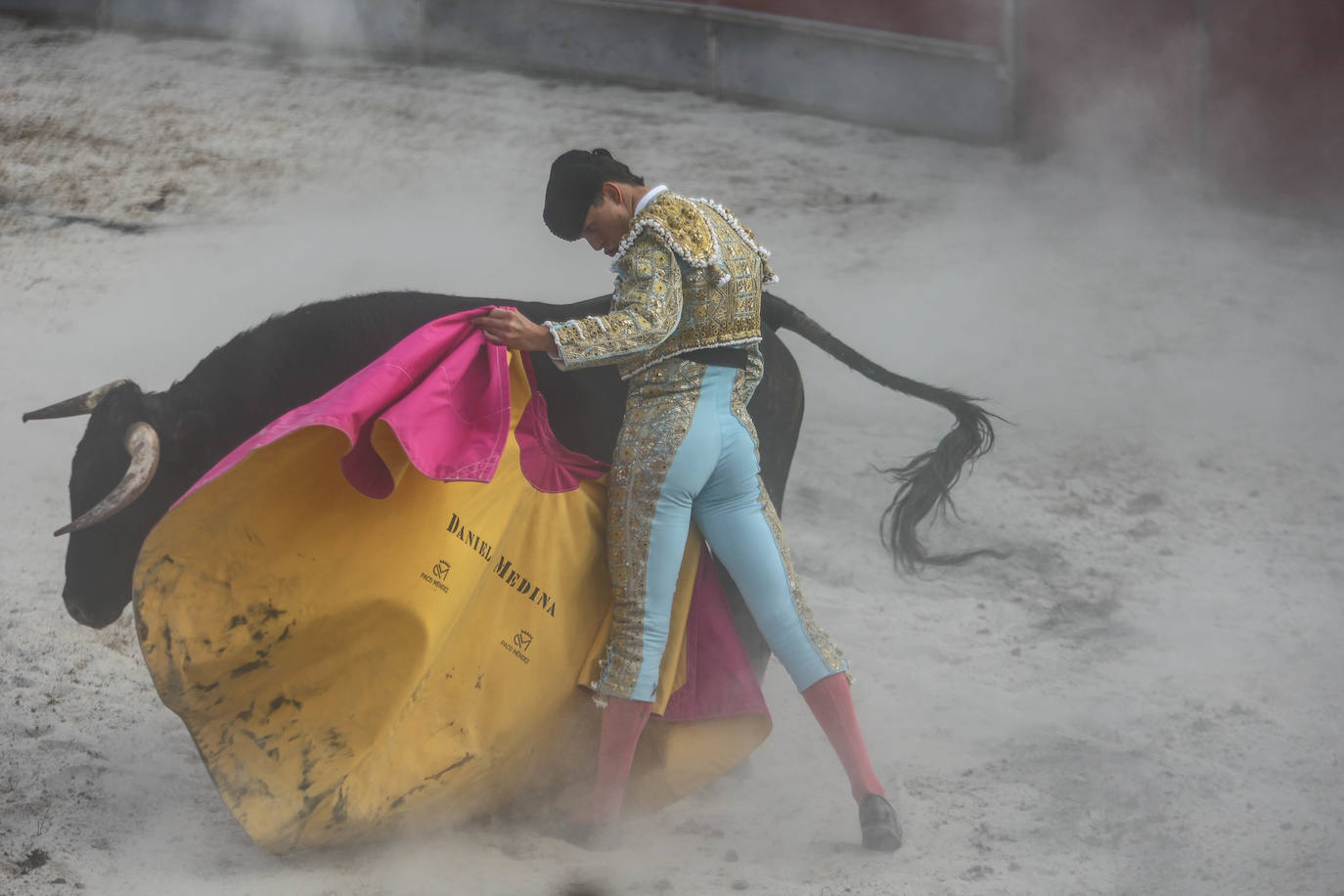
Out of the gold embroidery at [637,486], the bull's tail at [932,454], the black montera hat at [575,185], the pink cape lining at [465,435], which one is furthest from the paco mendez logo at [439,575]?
the bull's tail at [932,454]

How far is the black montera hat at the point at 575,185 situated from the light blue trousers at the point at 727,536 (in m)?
0.38

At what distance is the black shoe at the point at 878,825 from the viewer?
8.79ft

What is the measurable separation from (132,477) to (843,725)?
1.48 metres

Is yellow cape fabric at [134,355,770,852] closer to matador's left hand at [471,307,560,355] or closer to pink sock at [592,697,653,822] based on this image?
pink sock at [592,697,653,822]

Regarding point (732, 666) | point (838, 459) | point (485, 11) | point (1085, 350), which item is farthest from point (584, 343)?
point (485, 11)

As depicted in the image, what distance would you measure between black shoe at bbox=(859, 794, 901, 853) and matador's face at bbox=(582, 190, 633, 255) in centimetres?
120

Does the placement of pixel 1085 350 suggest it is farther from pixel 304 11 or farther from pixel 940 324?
pixel 304 11

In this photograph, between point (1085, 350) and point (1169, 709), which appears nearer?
point (1169, 709)

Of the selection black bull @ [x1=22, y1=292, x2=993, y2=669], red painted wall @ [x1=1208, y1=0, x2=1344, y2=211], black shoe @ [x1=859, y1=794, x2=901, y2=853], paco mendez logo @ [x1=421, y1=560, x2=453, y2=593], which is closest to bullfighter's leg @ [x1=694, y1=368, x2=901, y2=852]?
black shoe @ [x1=859, y1=794, x2=901, y2=853]

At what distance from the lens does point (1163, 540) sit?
174 inches

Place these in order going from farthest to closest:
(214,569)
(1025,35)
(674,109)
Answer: (674,109) < (1025,35) < (214,569)

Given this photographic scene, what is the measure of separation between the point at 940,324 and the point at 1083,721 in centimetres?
287

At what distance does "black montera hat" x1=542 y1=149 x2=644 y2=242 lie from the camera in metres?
2.46

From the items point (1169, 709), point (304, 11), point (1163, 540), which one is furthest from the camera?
point (304, 11)
